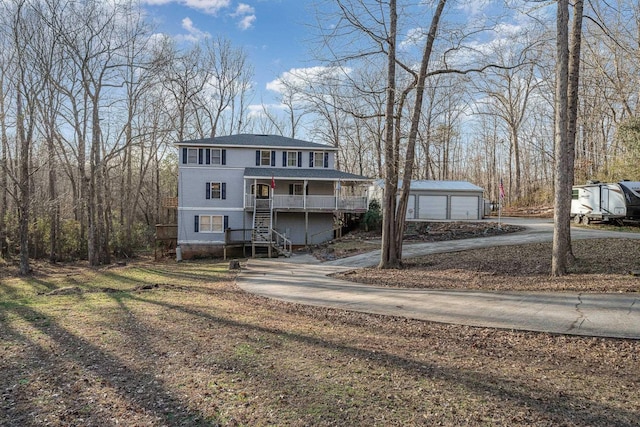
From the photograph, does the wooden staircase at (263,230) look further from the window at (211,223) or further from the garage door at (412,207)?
the garage door at (412,207)

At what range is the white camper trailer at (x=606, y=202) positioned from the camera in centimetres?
2073

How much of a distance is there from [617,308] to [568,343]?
243 cm

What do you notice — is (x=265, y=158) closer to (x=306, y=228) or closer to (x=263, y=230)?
(x=263, y=230)

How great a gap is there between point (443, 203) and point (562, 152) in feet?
64.3

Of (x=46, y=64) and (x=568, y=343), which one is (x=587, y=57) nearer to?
(x=568, y=343)


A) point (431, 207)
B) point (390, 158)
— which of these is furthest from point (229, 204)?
point (390, 158)

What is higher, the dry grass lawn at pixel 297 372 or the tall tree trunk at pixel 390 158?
the tall tree trunk at pixel 390 158

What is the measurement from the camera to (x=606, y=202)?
21797 mm

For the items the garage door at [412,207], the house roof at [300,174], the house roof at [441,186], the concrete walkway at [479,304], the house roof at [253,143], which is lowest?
the concrete walkway at [479,304]

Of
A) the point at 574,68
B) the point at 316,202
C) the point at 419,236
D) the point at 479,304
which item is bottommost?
the point at 479,304

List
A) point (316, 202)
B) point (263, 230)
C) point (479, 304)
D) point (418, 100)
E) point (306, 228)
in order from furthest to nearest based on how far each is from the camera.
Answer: point (263, 230), point (316, 202), point (306, 228), point (418, 100), point (479, 304)

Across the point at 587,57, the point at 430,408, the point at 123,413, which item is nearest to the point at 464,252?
the point at 430,408

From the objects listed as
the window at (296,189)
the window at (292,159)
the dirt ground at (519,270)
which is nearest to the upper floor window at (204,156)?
the window at (292,159)

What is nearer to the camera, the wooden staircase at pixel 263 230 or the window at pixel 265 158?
the wooden staircase at pixel 263 230
